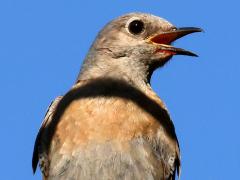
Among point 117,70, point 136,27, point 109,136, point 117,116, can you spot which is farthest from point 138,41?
point 109,136

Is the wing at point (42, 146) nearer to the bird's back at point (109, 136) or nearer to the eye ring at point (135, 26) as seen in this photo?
the bird's back at point (109, 136)

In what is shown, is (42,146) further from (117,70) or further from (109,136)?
(117,70)

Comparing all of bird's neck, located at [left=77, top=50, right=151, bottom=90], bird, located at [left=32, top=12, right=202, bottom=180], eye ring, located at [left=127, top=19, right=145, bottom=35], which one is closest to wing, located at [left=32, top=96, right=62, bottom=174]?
bird, located at [left=32, top=12, right=202, bottom=180]

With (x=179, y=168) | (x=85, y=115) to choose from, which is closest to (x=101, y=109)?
(x=85, y=115)

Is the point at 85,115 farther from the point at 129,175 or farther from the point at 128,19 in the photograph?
the point at 128,19

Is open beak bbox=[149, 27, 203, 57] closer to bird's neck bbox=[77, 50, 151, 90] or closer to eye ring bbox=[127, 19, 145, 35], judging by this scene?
eye ring bbox=[127, 19, 145, 35]

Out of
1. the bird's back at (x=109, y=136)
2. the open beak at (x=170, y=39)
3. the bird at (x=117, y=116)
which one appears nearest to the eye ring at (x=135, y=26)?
the bird at (x=117, y=116)
